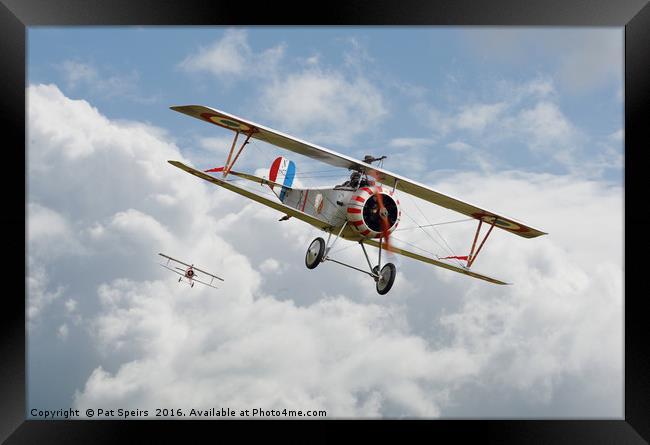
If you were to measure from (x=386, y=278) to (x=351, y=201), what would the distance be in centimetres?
113

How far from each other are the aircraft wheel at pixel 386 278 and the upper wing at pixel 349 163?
1.18 metres

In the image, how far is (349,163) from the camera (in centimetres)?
1002

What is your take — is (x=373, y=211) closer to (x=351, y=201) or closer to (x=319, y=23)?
(x=351, y=201)

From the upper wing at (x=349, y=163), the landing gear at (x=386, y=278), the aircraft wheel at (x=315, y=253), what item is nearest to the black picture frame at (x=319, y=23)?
the upper wing at (x=349, y=163)

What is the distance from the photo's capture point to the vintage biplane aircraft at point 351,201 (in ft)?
31.6

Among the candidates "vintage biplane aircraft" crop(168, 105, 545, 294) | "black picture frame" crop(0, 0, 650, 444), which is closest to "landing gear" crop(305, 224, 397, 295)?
"vintage biplane aircraft" crop(168, 105, 545, 294)

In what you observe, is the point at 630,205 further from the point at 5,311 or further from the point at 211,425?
the point at 5,311

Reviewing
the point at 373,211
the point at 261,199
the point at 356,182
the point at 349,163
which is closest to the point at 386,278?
the point at 373,211

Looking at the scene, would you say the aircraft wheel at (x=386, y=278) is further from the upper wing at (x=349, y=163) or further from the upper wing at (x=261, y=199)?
the upper wing at (x=349, y=163)

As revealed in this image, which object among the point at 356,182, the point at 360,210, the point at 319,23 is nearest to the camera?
the point at 319,23

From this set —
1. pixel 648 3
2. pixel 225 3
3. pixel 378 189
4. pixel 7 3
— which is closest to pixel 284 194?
pixel 378 189

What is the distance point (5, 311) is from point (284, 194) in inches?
198

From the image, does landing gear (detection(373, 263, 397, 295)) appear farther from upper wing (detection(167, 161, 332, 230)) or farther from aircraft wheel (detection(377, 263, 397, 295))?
upper wing (detection(167, 161, 332, 230))

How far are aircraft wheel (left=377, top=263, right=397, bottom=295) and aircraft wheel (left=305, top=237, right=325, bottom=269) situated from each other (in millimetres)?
923
